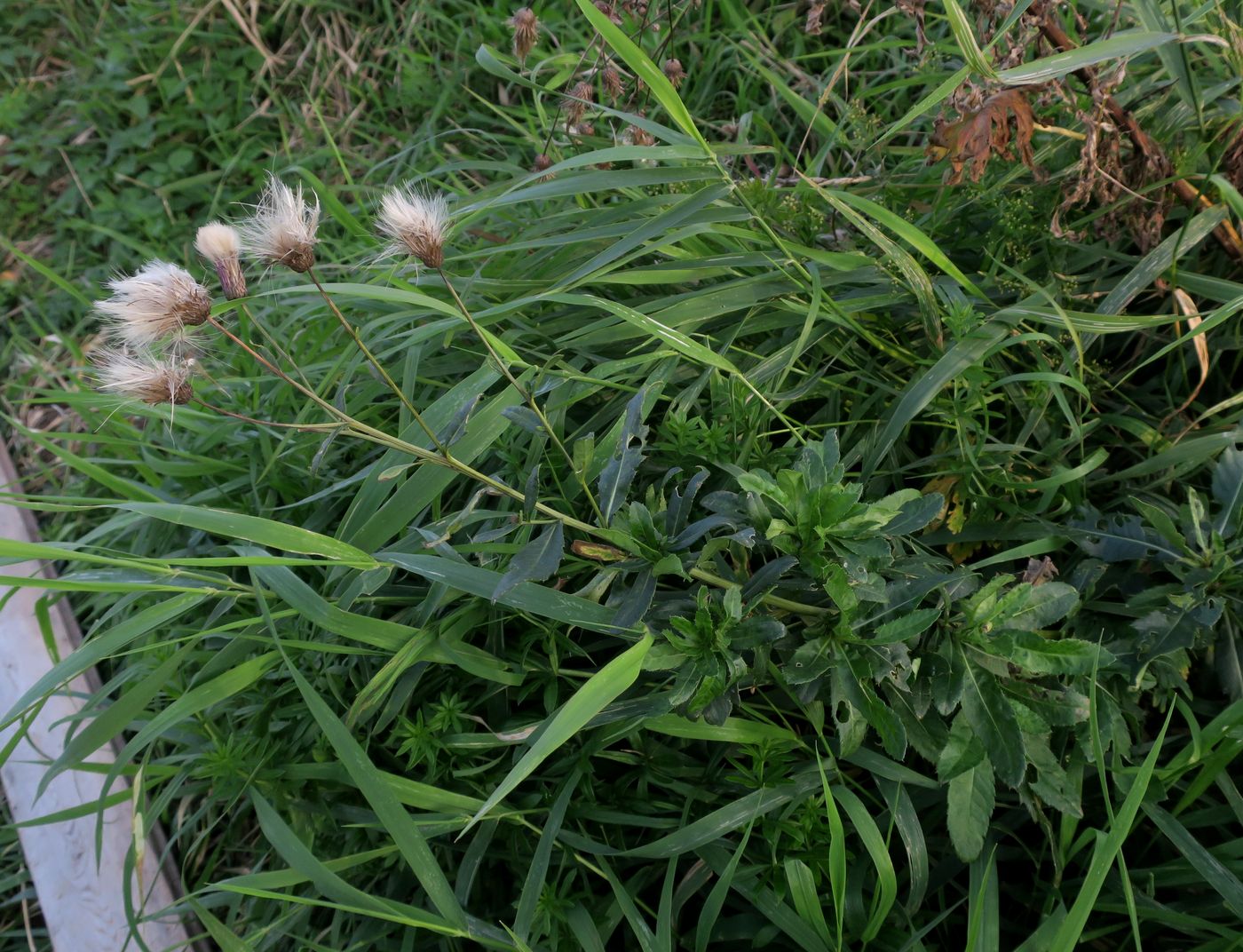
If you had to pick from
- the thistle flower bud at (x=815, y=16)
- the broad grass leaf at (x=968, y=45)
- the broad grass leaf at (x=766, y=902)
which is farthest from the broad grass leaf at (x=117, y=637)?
the thistle flower bud at (x=815, y=16)

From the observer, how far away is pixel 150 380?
87cm

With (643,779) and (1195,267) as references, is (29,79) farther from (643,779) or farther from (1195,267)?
(1195,267)

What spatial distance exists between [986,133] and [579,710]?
945 millimetres

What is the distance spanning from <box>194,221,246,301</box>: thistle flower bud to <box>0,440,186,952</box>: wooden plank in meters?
0.91

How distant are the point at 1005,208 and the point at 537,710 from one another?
1.08m

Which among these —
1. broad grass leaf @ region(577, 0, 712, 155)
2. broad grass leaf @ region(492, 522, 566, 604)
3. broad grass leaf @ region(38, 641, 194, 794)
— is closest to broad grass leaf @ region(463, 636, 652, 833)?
broad grass leaf @ region(492, 522, 566, 604)

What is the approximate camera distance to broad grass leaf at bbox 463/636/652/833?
2.66ft

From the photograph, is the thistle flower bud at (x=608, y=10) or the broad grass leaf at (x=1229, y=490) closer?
the broad grass leaf at (x=1229, y=490)

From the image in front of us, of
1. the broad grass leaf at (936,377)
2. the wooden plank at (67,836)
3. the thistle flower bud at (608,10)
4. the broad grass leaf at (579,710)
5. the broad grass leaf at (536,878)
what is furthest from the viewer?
the wooden plank at (67,836)

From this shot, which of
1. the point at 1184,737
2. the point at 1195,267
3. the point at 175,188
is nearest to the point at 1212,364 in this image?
the point at 1195,267

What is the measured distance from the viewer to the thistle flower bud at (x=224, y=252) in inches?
35.0

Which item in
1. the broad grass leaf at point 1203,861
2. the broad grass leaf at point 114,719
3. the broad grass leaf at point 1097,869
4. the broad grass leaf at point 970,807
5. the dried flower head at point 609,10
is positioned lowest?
the broad grass leaf at point 1203,861

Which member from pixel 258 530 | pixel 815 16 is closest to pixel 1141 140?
pixel 815 16

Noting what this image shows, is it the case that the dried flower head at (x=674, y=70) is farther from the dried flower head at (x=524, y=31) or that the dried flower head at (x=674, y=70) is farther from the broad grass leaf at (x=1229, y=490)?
the broad grass leaf at (x=1229, y=490)
